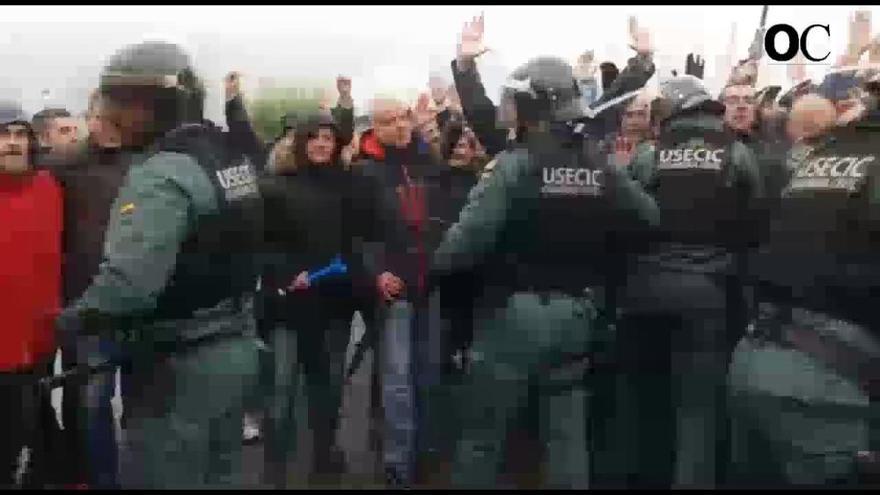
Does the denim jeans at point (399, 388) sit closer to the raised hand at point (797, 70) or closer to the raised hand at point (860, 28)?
the raised hand at point (797, 70)

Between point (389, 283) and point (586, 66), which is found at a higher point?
point (586, 66)

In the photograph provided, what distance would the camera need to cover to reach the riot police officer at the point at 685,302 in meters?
3.54

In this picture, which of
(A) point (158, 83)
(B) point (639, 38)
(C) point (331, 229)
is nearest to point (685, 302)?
(B) point (639, 38)

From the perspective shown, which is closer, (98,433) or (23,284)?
(23,284)

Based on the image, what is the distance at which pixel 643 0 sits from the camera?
3.64 m

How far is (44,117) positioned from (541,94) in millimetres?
1662

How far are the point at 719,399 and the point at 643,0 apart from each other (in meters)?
1.22

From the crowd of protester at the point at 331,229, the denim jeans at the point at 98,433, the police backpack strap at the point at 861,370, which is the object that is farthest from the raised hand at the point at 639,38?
the denim jeans at the point at 98,433

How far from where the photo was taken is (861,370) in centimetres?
279

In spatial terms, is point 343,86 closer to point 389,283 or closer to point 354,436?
point 389,283

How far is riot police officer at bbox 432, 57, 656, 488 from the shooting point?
3.22m

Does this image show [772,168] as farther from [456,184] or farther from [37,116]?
[37,116]

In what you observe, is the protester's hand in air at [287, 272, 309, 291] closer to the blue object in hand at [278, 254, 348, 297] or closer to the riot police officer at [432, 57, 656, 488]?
the blue object in hand at [278, 254, 348, 297]

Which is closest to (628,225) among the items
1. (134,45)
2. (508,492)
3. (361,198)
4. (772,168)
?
(772,168)
